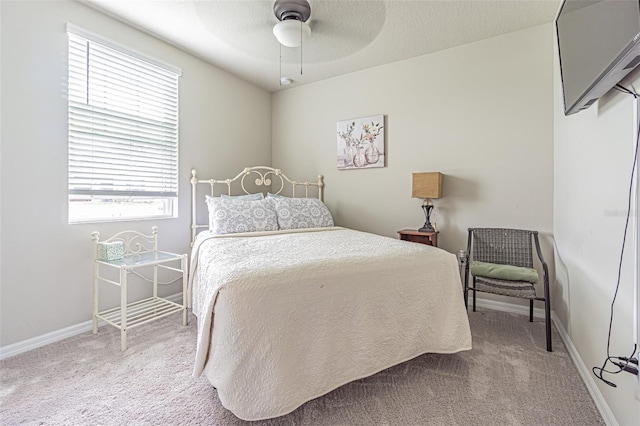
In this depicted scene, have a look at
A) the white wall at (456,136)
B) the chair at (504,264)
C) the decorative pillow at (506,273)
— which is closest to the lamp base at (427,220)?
the white wall at (456,136)

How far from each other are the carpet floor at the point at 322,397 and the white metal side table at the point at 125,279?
0.20 m

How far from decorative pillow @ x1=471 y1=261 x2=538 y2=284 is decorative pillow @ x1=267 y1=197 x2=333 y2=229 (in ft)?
4.88

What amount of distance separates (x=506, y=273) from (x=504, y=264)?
0.49 meters

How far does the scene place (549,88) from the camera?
8.48ft

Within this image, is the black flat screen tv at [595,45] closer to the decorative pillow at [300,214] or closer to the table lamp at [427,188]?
the table lamp at [427,188]

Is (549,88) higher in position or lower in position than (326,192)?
higher

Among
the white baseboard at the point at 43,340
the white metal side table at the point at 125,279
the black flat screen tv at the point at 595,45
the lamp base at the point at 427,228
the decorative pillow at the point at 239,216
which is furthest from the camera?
the lamp base at the point at 427,228

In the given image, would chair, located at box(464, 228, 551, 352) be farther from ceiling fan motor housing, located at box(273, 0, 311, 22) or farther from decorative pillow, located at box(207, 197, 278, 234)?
ceiling fan motor housing, located at box(273, 0, 311, 22)

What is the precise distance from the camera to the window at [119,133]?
2.27 meters

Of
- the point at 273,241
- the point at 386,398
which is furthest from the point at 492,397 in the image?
the point at 273,241

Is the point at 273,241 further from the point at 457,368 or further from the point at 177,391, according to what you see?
the point at 457,368

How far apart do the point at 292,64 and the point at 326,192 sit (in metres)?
1.56

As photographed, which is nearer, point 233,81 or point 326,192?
point 233,81

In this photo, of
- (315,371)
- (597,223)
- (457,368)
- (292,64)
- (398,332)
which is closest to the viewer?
(315,371)
